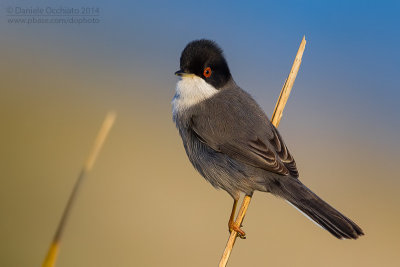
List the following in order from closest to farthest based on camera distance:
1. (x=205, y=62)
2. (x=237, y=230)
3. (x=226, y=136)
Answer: (x=237, y=230) < (x=226, y=136) < (x=205, y=62)

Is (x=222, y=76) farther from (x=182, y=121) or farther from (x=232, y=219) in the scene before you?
(x=232, y=219)

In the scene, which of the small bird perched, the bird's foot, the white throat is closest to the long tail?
the small bird perched

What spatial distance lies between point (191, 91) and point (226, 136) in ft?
1.46

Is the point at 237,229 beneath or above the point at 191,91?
beneath

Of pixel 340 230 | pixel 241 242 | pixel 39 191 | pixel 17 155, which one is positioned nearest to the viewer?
pixel 340 230

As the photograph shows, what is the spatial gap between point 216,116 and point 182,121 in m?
0.27

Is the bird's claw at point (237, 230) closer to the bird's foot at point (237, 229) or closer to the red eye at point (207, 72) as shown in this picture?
the bird's foot at point (237, 229)

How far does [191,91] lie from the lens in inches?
126

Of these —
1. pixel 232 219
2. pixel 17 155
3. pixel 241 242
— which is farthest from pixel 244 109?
pixel 17 155

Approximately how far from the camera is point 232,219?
10.2 ft

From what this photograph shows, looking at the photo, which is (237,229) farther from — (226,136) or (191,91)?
(191,91)

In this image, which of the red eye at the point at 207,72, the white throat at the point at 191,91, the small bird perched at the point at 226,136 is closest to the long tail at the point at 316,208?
the small bird perched at the point at 226,136

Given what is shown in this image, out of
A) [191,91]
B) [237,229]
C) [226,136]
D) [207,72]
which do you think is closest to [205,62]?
[207,72]

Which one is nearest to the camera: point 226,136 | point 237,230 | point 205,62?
point 237,230
